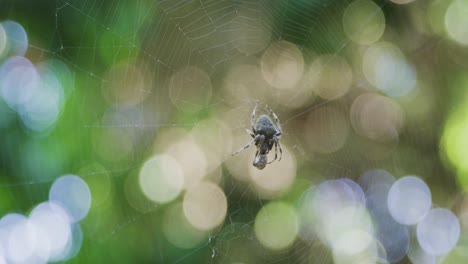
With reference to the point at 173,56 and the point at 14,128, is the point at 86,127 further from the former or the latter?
the point at 173,56

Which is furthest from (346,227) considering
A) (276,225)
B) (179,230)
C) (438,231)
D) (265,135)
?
(179,230)

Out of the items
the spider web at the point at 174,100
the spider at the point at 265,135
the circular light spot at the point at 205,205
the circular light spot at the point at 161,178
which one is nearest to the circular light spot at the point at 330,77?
the spider web at the point at 174,100

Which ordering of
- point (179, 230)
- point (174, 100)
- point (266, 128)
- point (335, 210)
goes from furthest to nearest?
point (266, 128) → point (335, 210) → point (174, 100) → point (179, 230)

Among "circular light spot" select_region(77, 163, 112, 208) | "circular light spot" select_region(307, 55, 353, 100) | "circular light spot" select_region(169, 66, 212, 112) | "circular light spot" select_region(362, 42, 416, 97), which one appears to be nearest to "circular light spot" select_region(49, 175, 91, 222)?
"circular light spot" select_region(77, 163, 112, 208)

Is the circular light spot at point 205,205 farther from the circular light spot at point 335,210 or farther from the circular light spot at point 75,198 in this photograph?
the circular light spot at point 75,198

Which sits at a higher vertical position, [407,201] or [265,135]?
[265,135]

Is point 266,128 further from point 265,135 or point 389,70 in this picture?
point 389,70
